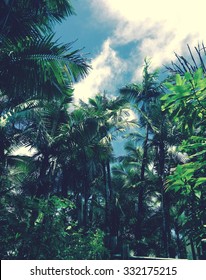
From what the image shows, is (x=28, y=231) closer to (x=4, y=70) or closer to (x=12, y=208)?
(x=12, y=208)

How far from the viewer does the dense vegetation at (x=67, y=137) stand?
3959 mm

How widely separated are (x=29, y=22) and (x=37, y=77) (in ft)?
8.70

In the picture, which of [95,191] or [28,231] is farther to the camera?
[95,191]

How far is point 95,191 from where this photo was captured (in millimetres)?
22453

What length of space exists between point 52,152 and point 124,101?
24.7ft

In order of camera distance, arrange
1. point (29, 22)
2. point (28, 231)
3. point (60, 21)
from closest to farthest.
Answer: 1. point (28, 231)
2. point (29, 22)
3. point (60, 21)

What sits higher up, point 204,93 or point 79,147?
point 79,147

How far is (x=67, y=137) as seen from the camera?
12.1 metres

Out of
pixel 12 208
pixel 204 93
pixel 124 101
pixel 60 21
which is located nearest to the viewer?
pixel 204 93

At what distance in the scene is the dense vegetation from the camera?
3.96 metres
